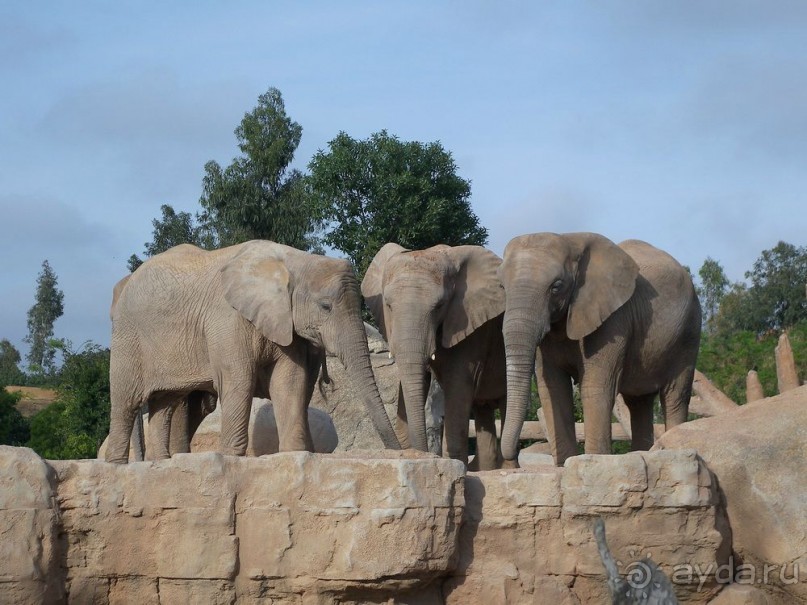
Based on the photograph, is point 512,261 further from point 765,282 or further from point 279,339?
point 765,282

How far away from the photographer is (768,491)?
9.41m

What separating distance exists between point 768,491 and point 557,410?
10.0 feet

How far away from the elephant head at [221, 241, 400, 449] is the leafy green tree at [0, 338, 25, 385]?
3528 cm

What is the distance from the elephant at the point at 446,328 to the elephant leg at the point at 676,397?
1.55 meters

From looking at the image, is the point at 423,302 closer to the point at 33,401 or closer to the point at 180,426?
the point at 180,426

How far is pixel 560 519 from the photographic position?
897cm

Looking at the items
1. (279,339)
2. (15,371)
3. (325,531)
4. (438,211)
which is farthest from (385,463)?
(15,371)

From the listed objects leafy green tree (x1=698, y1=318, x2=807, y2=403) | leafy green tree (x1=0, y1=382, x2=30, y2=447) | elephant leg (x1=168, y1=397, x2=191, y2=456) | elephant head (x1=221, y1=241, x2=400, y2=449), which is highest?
leafy green tree (x1=0, y1=382, x2=30, y2=447)

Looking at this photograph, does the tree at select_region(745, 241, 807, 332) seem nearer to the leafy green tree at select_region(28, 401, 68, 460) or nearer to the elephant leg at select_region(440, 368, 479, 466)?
the leafy green tree at select_region(28, 401, 68, 460)

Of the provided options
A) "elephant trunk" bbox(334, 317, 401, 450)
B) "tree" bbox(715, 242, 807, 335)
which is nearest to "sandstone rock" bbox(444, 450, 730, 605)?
"elephant trunk" bbox(334, 317, 401, 450)

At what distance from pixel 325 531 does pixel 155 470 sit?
3.90ft

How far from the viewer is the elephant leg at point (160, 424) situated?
1329cm

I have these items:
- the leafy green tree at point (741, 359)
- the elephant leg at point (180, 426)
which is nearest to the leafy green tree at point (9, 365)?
the leafy green tree at point (741, 359)

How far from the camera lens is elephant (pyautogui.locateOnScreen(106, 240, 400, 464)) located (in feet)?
37.5
